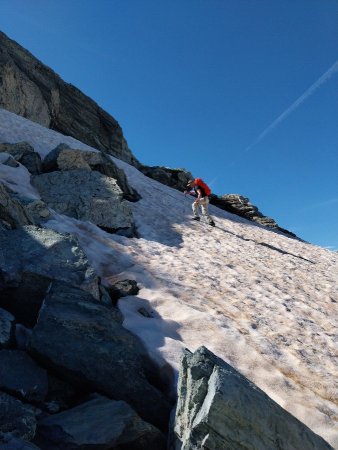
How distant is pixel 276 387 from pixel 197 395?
98.7 inches

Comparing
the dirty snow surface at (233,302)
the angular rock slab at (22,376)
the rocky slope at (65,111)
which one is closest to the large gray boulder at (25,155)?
the dirty snow surface at (233,302)

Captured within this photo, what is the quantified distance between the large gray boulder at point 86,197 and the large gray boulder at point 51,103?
23945mm

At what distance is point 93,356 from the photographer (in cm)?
534

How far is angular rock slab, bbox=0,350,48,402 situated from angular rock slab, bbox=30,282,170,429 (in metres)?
0.17

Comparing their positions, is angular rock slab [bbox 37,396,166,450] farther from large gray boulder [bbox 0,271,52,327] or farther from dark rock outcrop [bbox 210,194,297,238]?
dark rock outcrop [bbox 210,194,297,238]

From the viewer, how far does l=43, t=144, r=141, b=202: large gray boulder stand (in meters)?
17.7

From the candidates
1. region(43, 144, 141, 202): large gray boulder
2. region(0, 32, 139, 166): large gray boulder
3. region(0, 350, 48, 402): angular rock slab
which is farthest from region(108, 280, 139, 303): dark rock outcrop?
region(0, 32, 139, 166): large gray boulder

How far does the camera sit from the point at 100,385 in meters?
5.21

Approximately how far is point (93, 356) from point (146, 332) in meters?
2.13

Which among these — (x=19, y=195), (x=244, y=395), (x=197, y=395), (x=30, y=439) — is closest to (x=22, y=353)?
(x=30, y=439)

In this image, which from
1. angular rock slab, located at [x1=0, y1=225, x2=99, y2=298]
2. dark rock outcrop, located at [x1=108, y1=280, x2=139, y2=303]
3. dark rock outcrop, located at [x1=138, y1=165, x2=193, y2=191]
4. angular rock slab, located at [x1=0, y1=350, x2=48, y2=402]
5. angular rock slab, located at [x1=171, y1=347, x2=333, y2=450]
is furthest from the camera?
dark rock outcrop, located at [x1=138, y1=165, x2=193, y2=191]

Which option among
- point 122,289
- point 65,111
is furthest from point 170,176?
point 122,289

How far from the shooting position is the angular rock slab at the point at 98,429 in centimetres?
411

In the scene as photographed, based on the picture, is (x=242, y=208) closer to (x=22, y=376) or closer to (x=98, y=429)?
(x=22, y=376)
